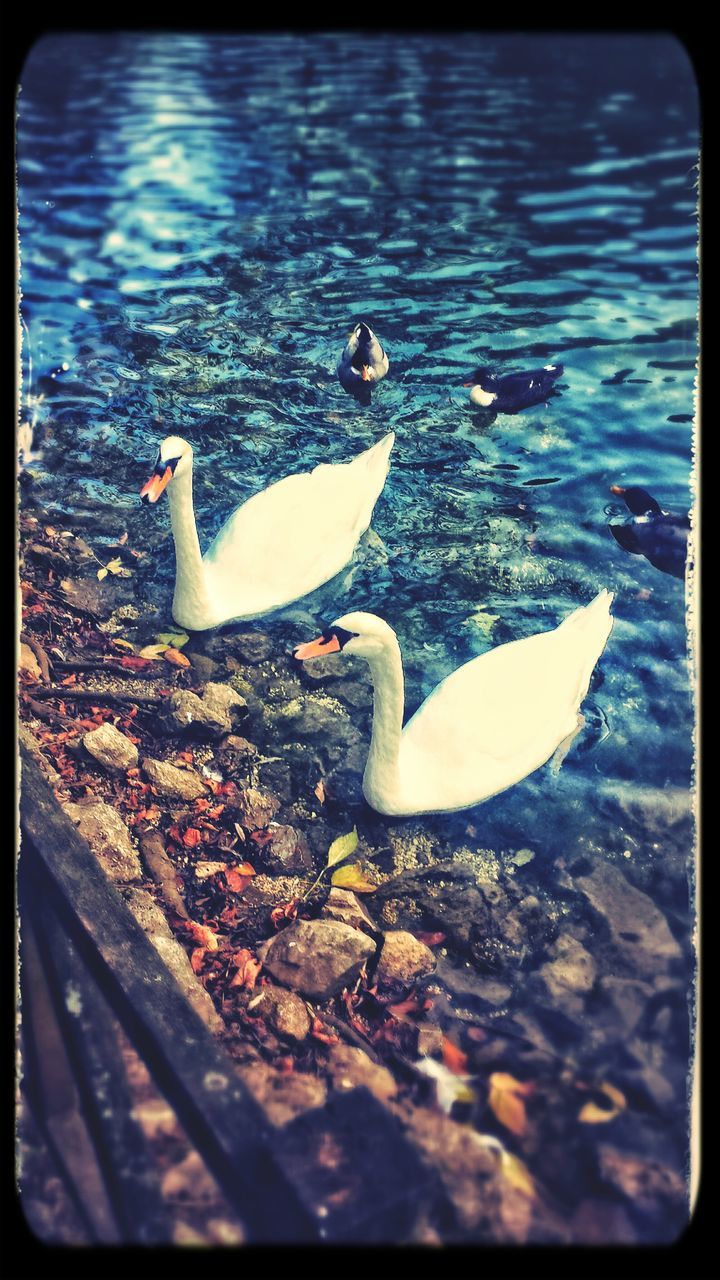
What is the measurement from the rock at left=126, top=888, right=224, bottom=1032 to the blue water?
3.58 ft

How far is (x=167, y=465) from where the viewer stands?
3459 mm

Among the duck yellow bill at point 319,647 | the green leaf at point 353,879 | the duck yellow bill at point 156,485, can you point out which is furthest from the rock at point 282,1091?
the duck yellow bill at point 156,485

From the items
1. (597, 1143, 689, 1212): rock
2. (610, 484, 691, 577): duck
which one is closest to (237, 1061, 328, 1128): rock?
(597, 1143, 689, 1212): rock

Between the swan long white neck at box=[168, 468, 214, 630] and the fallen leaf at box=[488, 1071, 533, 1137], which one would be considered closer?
the fallen leaf at box=[488, 1071, 533, 1137]

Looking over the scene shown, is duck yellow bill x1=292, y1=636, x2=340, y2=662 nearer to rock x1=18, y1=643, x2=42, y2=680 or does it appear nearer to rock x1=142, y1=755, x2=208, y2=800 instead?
rock x1=142, y1=755, x2=208, y2=800

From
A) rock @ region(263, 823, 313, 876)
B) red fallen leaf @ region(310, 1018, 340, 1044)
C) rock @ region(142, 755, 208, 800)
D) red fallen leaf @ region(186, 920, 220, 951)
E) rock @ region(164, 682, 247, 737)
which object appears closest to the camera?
red fallen leaf @ region(310, 1018, 340, 1044)

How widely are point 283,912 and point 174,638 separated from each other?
1064 millimetres

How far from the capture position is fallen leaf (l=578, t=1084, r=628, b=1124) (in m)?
2.66


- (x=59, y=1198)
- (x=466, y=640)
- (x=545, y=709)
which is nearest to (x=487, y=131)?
(x=466, y=640)

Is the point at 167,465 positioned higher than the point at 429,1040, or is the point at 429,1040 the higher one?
the point at 167,465

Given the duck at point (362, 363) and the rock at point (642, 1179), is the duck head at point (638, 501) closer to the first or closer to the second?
the duck at point (362, 363)

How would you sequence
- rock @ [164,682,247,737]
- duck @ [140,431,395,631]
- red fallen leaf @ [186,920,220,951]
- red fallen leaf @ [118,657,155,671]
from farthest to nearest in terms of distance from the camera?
1. duck @ [140,431,395,631]
2. red fallen leaf @ [118,657,155,671]
3. rock @ [164,682,247,737]
4. red fallen leaf @ [186,920,220,951]

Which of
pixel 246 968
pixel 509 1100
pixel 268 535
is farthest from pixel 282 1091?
pixel 268 535

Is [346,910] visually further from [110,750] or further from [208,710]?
[110,750]
